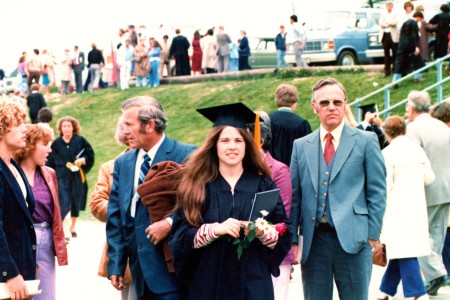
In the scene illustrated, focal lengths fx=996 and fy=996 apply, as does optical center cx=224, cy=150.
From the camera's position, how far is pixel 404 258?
9.65 meters

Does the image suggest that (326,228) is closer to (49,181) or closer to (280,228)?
(280,228)

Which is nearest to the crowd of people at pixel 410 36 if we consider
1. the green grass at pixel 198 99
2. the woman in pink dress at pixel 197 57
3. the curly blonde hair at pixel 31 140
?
the green grass at pixel 198 99

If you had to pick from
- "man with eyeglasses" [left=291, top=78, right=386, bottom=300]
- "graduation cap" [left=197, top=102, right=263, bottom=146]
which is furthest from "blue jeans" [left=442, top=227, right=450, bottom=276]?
"graduation cap" [left=197, top=102, right=263, bottom=146]

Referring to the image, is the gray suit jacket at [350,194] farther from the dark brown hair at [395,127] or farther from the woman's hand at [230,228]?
the dark brown hair at [395,127]

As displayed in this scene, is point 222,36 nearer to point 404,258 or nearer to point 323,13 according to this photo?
point 323,13

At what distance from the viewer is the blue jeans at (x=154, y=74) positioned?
106 feet

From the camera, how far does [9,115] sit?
20.3 ft

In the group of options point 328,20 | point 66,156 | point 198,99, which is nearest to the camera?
point 66,156

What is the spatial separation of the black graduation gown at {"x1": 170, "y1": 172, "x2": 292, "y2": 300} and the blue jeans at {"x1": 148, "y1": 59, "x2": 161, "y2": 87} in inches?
1031

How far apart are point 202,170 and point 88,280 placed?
6033 mm

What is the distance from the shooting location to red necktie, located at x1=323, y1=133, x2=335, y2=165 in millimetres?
7297

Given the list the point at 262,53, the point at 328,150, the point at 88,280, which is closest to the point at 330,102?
the point at 328,150

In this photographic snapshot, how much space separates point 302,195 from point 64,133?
8.20 meters

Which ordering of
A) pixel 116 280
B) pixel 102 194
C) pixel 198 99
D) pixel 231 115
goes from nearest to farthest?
pixel 231 115, pixel 116 280, pixel 102 194, pixel 198 99
